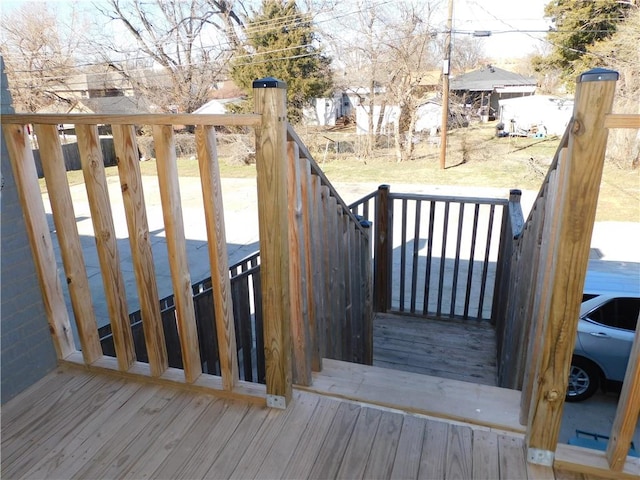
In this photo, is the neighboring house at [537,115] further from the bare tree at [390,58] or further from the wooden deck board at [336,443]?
the wooden deck board at [336,443]

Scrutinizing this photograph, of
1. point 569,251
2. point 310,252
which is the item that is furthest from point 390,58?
point 569,251

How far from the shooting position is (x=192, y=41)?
1914cm

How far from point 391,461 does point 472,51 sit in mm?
20538

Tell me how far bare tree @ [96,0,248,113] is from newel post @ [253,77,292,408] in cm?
1900

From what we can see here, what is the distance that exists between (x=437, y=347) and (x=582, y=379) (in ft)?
3.49

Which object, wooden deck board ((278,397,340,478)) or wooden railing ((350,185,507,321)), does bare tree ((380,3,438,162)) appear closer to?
wooden railing ((350,185,507,321))

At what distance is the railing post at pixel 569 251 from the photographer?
3.38ft

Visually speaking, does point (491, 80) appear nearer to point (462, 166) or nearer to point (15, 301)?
point (462, 166)

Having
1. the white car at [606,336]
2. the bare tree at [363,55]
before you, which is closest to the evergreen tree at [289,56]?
the bare tree at [363,55]

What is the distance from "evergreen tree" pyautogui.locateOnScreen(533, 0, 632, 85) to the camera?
1217 centimetres

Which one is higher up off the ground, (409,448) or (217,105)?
(217,105)

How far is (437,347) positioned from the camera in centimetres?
341

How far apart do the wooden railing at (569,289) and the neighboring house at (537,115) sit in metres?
17.5

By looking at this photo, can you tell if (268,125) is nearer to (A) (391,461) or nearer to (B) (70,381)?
(A) (391,461)
